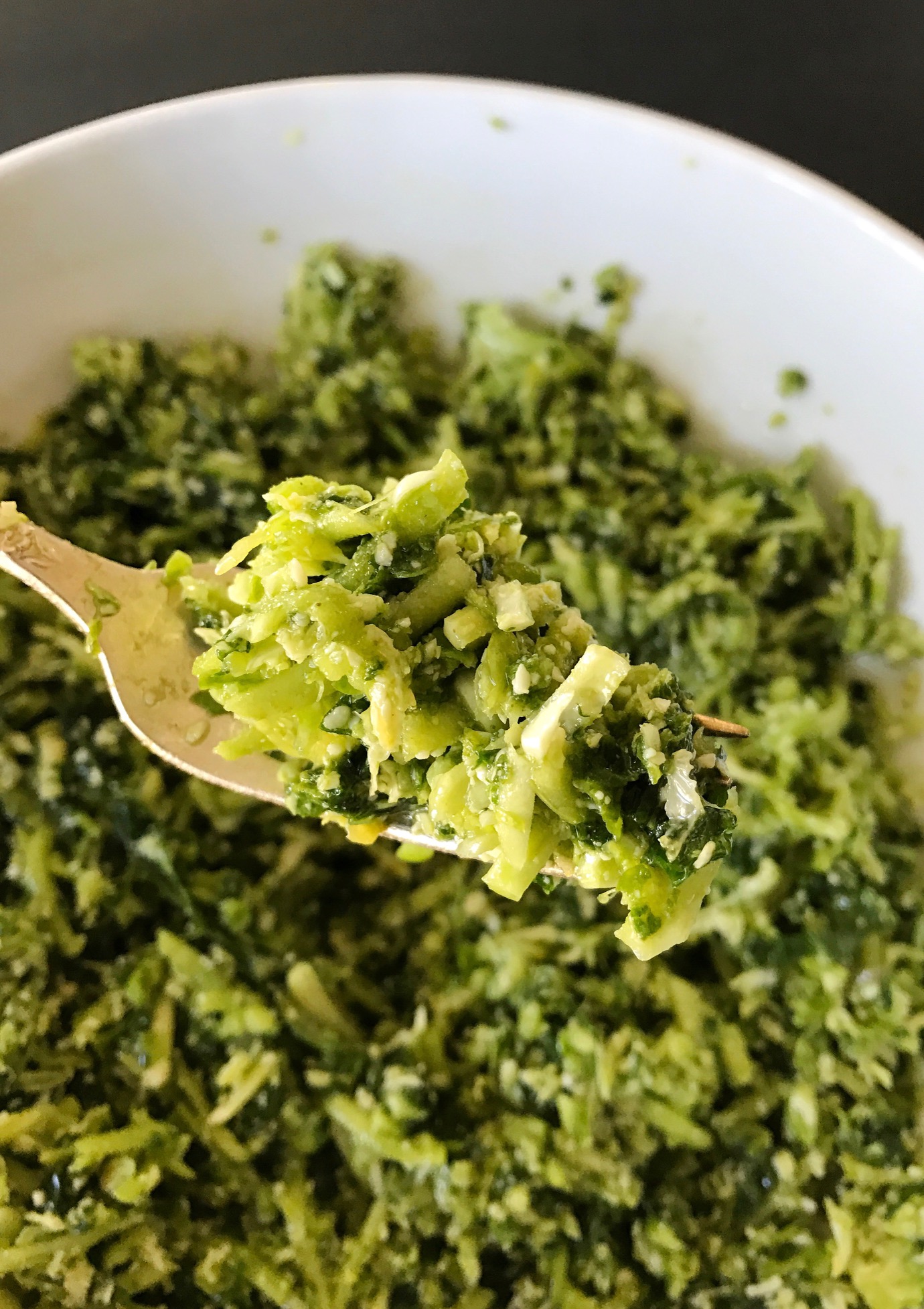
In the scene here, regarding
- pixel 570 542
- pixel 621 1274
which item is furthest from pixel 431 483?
pixel 621 1274

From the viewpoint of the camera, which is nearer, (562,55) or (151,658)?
(151,658)

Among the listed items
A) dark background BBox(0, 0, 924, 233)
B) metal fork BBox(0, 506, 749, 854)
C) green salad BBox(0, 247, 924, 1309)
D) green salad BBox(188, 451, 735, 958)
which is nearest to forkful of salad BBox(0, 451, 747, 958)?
green salad BBox(188, 451, 735, 958)

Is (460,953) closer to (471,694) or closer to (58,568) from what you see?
(471,694)

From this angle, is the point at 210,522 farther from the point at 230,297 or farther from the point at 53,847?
the point at 53,847

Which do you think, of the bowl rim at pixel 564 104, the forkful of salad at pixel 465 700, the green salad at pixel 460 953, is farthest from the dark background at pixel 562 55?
the forkful of salad at pixel 465 700

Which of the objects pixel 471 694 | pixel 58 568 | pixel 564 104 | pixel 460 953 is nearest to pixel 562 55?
pixel 564 104

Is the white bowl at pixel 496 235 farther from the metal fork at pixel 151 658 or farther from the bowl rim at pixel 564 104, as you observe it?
the metal fork at pixel 151 658

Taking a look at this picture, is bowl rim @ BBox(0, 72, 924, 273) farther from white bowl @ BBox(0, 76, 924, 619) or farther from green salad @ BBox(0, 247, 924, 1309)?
green salad @ BBox(0, 247, 924, 1309)
